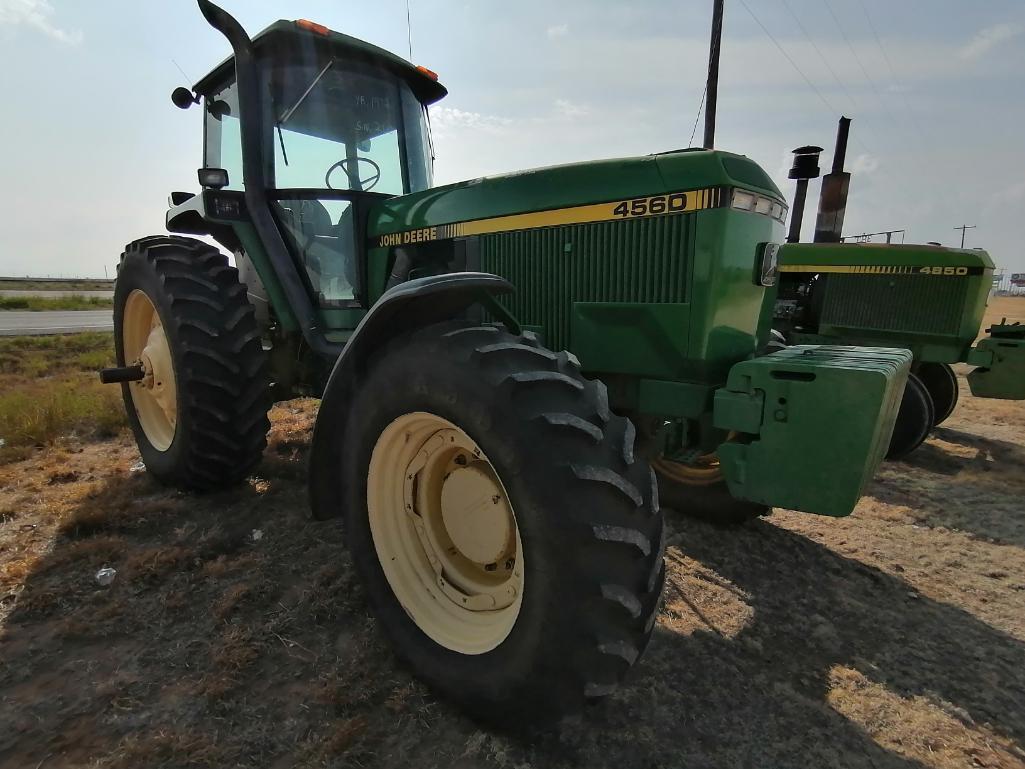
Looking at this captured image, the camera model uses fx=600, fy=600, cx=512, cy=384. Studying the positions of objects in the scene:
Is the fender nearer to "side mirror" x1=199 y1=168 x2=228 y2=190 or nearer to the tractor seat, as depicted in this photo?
the tractor seat

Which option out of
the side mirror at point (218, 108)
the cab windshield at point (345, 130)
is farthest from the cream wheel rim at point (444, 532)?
the side mirror at point (218, 108)

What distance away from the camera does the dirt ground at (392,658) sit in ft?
5.78

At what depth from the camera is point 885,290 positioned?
5734mm

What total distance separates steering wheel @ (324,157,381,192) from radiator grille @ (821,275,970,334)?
4602mm

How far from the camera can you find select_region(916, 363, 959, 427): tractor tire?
5.89m

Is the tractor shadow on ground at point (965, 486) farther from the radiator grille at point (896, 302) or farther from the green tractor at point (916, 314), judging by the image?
the radiator grille at point (896, 302)

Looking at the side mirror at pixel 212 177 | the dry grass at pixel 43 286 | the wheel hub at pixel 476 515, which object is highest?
the side mirror at pixel 212 177

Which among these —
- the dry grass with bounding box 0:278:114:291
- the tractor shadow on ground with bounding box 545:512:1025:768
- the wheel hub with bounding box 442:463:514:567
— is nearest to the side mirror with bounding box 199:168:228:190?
the wheel hub with bounding box 442:463:514:567

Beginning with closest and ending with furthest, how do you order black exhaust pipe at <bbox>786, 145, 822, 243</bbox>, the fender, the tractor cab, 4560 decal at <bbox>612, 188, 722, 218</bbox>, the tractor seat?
1. the fender
2. 4560 decal at <bbox>612, 188, 722, 218</bbox>
3. the tractor cab
4. the tractor seat
5. black exhaust pipe at <bbox>786, 145, 822, 243</bbox>

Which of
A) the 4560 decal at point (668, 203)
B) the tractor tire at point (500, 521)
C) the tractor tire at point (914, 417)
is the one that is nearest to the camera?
the tractor tire at point (500, 521)

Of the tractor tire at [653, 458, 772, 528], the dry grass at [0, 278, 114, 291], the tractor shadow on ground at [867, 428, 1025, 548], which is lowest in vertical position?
the dry grass at [0, 278, 114, 291]

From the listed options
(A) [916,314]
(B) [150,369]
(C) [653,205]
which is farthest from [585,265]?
(A) [916,314]

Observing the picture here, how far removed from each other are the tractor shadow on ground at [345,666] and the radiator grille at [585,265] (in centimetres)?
136

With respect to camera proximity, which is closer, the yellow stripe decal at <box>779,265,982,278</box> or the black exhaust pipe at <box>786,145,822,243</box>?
the yellow stripe decal at <box>779,265,982,278</box>
